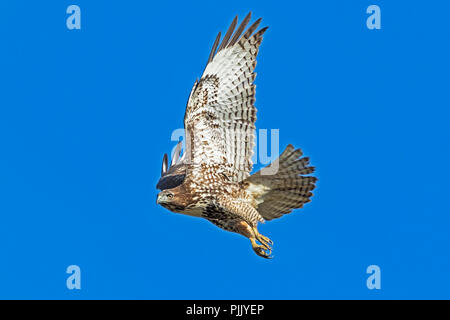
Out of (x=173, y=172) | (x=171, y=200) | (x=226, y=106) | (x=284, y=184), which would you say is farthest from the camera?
(x=173, y=172)

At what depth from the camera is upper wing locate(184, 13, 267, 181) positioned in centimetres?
1091

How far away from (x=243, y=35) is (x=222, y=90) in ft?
2.33

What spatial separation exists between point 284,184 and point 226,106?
129 cm

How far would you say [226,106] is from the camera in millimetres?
11070

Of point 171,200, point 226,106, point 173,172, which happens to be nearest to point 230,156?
point 226,106

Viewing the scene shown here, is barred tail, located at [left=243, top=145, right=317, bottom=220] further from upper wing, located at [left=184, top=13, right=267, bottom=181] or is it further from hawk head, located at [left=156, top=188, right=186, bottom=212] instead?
hawk head, located at [left=156, top=188, right=186, bottom=212]

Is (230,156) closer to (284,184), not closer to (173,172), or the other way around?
(284,184)

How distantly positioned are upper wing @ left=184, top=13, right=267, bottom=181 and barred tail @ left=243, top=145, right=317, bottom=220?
13.9 inches

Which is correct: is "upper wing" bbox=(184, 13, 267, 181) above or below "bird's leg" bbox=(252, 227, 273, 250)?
above

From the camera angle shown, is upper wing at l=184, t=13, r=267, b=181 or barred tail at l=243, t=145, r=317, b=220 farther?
barred tail at l=243, t=145, r=317, b=220

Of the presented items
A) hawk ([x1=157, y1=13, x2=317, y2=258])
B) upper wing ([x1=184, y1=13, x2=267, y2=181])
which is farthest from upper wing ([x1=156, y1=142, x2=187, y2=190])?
upper wing ([x1=184, y1=13, x2=267, y2=181])

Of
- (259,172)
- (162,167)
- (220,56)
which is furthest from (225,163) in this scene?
(162,167)

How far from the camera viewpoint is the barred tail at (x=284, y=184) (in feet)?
37.2

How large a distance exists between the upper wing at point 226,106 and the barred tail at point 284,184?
0.35 meters
